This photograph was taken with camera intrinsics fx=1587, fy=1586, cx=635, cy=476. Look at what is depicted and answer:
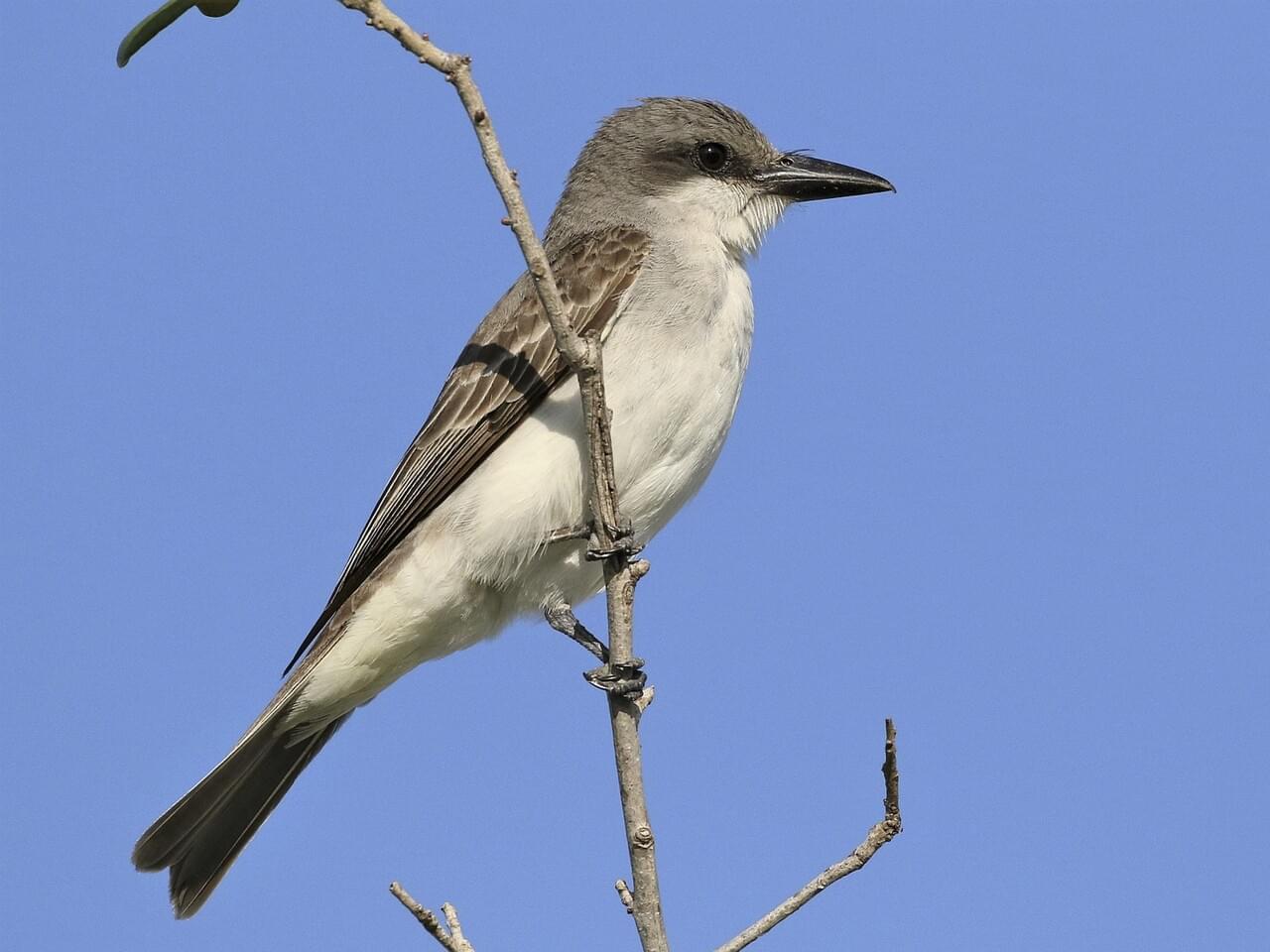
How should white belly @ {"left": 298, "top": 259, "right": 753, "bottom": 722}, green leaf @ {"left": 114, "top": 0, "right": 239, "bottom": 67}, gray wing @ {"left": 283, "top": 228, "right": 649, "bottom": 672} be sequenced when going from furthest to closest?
1. gray wing @ {"left": 283, "top": 228, "right": 649, "bottom": 672}
2. white belly @ {"left": 298, "top": 259, "right": 753, "bottom": 722}
3. green leaf @ {"left": 114, "top": 0, "right": 239, "bottom": 67}

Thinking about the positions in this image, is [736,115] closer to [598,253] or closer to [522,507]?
[598,253]

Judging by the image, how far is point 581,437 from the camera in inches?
236

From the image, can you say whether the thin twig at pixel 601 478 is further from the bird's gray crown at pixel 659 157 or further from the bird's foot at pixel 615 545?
the bird's gray crown at pixel 659 157

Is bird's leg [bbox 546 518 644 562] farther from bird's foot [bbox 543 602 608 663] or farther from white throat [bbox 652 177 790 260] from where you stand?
white throat [bbox 652 177 790 260]

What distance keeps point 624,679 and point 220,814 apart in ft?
7.79

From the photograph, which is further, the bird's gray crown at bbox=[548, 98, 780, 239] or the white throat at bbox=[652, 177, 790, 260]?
the bird's gray crown at bbox=[548, 98, 780, 239]

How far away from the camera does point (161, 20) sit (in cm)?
391

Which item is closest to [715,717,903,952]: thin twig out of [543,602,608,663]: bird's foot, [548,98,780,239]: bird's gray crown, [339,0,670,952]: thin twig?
[339,0,670,952]: thin twig

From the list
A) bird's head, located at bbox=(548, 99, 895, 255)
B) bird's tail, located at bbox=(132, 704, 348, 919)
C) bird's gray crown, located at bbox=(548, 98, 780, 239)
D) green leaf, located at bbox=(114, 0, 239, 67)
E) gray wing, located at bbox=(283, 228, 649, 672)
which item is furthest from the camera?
bird's gray crown, located at bbox=(548, 98, 780, 239)

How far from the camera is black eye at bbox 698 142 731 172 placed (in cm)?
715

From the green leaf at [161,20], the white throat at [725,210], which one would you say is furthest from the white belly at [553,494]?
the green leaf at [161,20]

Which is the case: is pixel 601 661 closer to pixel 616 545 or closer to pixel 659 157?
pixel 616 545

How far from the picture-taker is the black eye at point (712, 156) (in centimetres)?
715

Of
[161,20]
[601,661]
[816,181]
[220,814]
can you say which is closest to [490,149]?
[161,20]
